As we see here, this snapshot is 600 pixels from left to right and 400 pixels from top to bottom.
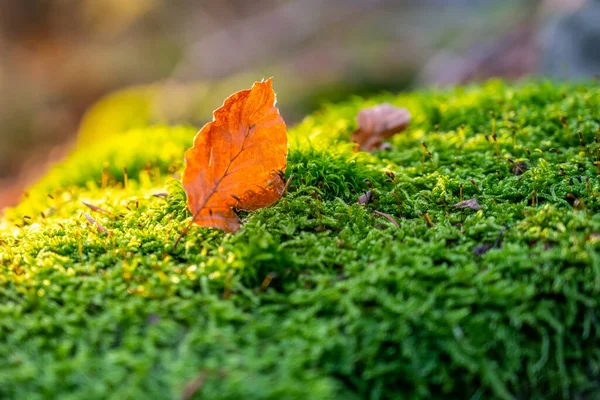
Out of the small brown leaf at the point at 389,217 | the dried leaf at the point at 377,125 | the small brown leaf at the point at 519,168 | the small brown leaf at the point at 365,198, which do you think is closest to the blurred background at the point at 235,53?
the dried leaf at the point at 377,125

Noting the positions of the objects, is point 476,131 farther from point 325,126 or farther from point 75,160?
point 75,160

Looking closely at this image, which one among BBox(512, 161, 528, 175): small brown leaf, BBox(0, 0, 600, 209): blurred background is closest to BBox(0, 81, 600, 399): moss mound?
BBox(512, 161, 528, 175): small brown leaf

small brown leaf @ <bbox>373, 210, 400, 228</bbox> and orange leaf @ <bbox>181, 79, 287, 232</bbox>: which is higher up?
orange leaf @ <bbox>181, 79, 287, 232</bbox>

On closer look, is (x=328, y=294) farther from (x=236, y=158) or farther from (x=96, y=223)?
(x=96, y=223)

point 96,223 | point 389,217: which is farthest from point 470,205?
point 96,223

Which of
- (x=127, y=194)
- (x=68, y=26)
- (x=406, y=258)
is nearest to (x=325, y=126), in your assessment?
(x=127, y=194)

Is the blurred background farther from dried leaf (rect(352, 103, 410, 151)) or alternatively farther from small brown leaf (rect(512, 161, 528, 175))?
small brown leaf (rect(512, 161, 528, 175))
